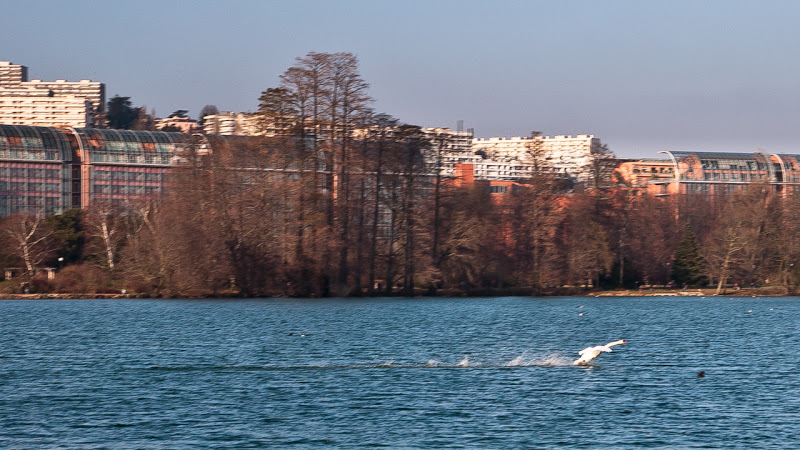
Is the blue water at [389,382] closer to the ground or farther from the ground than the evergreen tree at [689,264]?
closer to the ground

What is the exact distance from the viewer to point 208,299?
261 feet

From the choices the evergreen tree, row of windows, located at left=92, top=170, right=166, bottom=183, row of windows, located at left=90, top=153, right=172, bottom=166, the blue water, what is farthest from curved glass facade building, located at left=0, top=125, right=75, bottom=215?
the evergreen tree

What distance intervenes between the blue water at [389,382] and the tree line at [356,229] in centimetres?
1802

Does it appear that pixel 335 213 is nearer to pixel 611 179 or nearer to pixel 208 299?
pixel 208 299

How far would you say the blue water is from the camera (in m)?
25.1

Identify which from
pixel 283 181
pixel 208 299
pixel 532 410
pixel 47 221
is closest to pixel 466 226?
pixel 283 181

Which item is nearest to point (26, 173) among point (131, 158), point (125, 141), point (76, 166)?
point (76, 166)

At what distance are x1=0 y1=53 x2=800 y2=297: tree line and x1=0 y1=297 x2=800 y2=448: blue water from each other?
18.0 metres

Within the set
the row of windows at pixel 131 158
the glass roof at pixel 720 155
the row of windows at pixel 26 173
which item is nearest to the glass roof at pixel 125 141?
the row of windows at pixel 131 158

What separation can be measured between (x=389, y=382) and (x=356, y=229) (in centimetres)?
5288

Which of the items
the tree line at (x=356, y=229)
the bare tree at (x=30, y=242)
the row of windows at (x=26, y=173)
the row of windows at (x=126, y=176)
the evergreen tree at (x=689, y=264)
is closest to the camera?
the tree line at (x=356, y=229)

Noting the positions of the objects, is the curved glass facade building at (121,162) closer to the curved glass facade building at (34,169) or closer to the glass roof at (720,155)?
the curved glass facade building at (34,169)

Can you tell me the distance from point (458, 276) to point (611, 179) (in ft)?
57.2

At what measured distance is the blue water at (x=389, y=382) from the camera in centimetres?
2512
